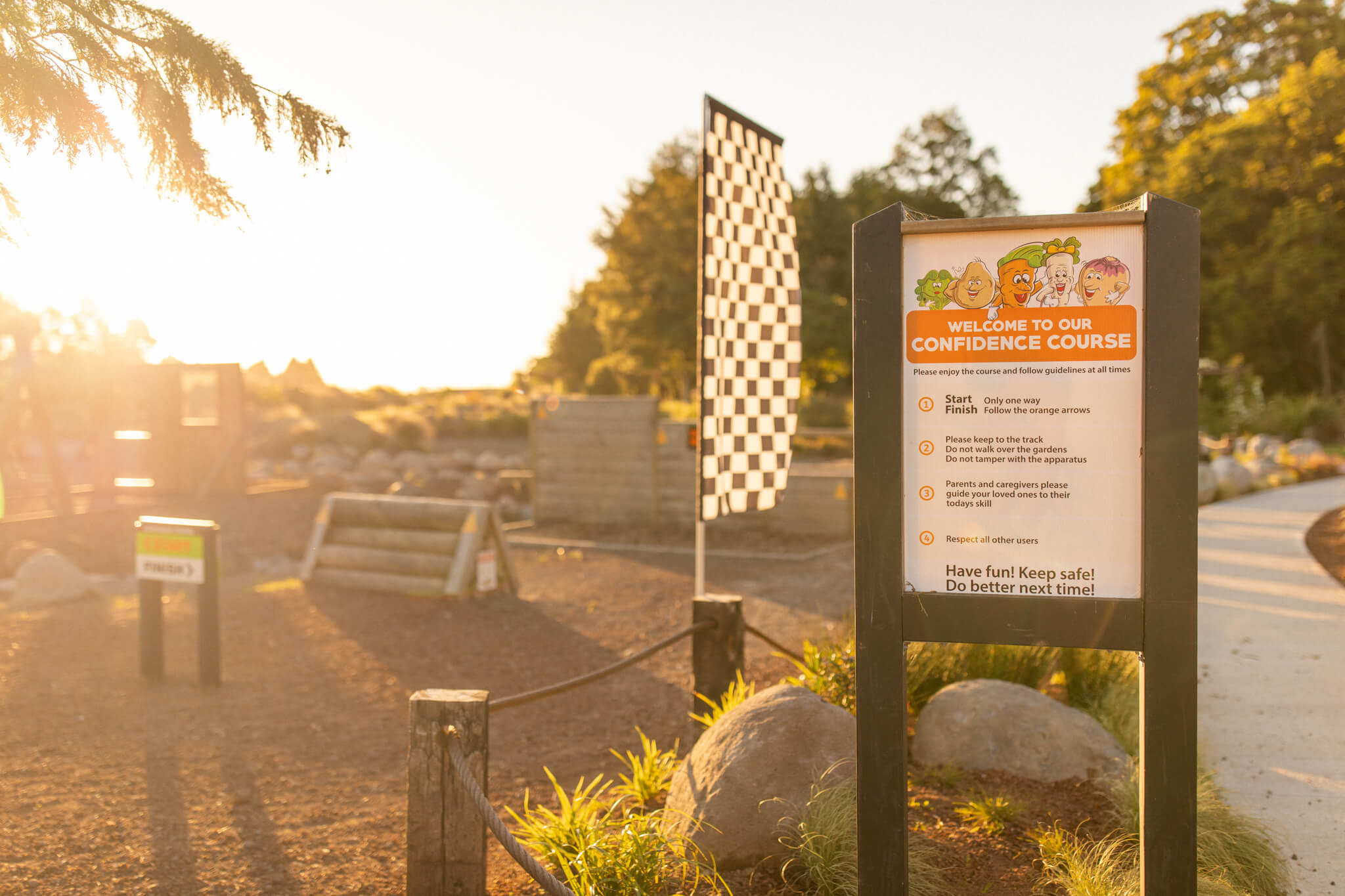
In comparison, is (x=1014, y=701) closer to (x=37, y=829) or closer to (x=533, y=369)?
(x=37, y=829)

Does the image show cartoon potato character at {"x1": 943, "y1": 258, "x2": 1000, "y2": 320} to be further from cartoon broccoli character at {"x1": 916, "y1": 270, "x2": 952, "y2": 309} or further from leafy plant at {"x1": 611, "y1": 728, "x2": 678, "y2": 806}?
leafy plant at {"x1": 611, "y1": 728, "x2": 678, "y2": 806}

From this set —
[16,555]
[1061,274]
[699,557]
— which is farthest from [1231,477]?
[16,555]

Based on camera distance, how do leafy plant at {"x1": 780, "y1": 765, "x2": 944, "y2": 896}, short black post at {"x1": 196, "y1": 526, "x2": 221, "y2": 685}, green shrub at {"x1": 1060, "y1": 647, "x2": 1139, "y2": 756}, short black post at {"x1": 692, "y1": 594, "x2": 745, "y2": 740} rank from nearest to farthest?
leafy plant at {"x1": 780, "y1": 765, "x2": 944, "y2": 896}
green shrub at {"x1": 1060, "y1": 647, "x2": 1139, "y2": 756}
short black post at {"x1": 692, "y1": 594, "x2": 745, "y2": 740}
short black post at {"x1": 196, "y1": 526, "x2": 221, "y2": 685}

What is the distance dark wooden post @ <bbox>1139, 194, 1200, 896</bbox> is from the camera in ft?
7.42

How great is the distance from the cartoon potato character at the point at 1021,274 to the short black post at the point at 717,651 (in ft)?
8.91

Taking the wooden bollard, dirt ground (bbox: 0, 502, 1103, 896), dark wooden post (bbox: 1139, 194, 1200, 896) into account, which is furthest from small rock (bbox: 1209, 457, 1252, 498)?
the wooden bollard

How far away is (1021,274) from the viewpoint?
A: 7.68ft

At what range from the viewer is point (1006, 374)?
2.35m

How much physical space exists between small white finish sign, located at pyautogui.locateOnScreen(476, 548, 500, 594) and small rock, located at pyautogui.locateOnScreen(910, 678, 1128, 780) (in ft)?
15.8

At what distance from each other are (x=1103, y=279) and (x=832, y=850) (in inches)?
71.0

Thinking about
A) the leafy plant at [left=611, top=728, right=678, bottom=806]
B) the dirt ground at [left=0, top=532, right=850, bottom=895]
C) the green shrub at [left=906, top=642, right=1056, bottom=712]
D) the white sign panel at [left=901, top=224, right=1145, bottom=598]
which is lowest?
the dirt ground at [left=0, top=532, right=850, bottom=895]

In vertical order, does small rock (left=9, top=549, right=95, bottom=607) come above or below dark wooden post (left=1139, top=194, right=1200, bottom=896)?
below

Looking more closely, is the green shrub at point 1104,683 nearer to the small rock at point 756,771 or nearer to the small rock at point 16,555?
the small rock at point 756,771

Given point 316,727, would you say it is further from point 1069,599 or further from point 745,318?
point 1069,599
